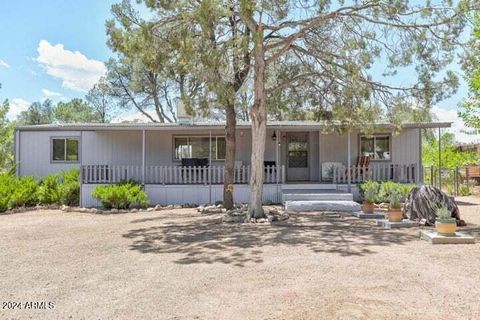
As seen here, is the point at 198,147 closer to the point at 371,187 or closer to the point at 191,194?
the point at 191,194

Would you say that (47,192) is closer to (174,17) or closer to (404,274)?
(174,17)

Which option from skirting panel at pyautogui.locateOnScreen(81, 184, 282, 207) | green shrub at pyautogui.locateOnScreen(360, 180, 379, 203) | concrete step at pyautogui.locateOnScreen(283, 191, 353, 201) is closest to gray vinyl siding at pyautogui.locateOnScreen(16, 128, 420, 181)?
skirting panel at pyautogui.locateOnScreen(81, 184, 282, 207)

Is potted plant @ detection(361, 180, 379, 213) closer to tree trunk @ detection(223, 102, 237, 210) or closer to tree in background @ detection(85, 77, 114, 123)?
tree trunk @ detection(223, 102, 237, 210)

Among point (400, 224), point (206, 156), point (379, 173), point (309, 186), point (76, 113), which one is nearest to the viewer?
point (400, 224)

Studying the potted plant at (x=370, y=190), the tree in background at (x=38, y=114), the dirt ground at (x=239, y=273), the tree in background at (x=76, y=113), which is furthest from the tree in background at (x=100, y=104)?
the dirt ground at (x=239, y=273)

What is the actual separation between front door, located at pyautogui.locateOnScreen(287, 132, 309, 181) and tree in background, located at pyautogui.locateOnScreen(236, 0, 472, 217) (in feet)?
13.8

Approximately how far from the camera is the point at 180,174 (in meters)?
13.8

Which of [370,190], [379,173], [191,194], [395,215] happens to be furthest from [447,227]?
[191,194]

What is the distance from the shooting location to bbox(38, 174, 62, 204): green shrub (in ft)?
44.8

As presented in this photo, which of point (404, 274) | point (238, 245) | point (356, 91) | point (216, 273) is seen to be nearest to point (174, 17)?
point (356, 91)

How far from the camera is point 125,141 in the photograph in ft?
53.3

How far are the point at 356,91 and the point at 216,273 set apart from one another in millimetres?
7492

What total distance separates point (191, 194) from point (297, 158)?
4.63 meters

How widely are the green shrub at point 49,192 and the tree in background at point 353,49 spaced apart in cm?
734
